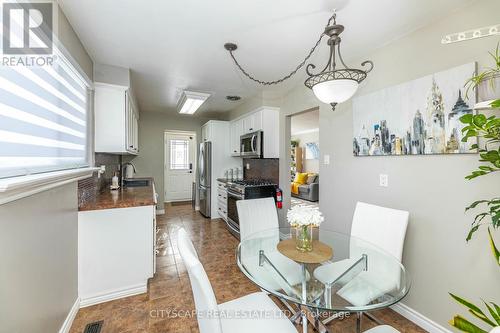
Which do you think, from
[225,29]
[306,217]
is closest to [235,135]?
[225,29]

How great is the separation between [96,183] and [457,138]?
3.58 m

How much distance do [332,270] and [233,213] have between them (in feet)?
7.59

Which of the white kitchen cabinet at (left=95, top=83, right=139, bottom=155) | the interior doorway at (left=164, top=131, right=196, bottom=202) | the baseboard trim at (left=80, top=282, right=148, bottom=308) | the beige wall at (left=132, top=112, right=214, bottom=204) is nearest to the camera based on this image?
the baseboard trim at (left=80, top=282, right=148, bottom=308)

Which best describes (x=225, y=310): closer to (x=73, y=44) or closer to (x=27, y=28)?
(x=27, y=28)

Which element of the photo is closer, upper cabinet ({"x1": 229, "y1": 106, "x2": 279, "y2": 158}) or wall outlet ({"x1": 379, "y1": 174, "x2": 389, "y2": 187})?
wall outlet ({"x1": 379, "y1": 174, "x2": 389, "y2": 187})

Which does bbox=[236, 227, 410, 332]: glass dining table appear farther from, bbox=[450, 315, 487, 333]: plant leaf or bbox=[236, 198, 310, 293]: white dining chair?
bbox=[450, 315, 487, 333]: plant leaf

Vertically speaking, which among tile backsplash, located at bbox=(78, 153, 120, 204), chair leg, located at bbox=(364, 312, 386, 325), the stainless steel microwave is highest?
the stainless steel microwave

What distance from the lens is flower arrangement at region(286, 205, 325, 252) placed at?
1.49 m

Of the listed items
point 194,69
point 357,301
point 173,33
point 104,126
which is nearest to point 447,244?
point 357,301

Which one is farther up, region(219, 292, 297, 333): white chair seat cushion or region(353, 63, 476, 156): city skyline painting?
region(353, 63, 476, 156): city skyline painting

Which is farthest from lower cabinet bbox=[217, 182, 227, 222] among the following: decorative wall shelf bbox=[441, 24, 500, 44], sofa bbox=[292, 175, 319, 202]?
decorative wall shelf bbox=[441, 24, 500, 44]

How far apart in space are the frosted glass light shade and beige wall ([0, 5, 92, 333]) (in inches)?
69.9

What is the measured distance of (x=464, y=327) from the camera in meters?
0.74

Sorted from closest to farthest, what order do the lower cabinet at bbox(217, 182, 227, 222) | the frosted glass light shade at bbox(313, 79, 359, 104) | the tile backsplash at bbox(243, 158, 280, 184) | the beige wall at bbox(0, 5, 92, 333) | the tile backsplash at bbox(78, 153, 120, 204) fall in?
the beige wall at bbox(0, 5, 92, 333) → the frosted glass light shade at bbox(313, 79, 359, 104) → the tile backsplash at bbox(78, 153, 120, 204) → the tile backsplash at bbox(243, 158, 280, 184) → the lower cabinet at bbox(217, 182, 227, 222)
